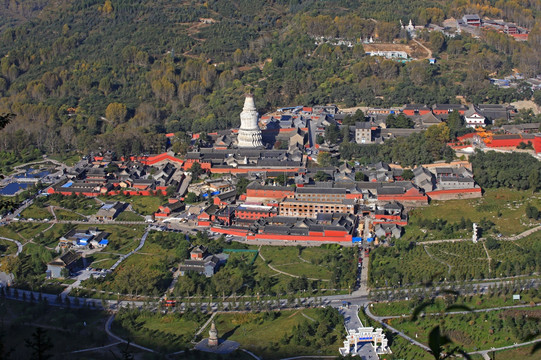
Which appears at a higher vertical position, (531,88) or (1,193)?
(531,88)

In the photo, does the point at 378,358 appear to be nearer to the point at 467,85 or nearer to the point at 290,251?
the point at 290,251

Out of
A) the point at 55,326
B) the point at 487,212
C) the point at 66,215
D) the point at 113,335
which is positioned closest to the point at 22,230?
the point at 66,215

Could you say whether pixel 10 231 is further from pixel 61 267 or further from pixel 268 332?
pixel 268 332

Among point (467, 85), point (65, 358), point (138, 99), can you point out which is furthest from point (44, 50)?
point (65, 358)

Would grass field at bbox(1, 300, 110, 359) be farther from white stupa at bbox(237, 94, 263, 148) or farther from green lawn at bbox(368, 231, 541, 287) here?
white stupa at bbox(237, 94, 263, 148)

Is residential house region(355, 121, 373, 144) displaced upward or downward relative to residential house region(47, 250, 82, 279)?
upward

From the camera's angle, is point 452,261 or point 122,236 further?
point 122,236

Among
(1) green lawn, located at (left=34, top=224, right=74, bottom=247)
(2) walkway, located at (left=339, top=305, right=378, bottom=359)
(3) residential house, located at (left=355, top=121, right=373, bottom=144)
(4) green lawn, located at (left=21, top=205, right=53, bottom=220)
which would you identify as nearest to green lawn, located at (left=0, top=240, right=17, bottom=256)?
(1) green lawn, located at (left=34, top=224, right=74, bottom=247)
